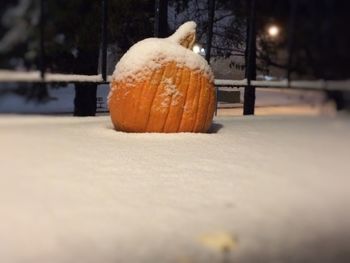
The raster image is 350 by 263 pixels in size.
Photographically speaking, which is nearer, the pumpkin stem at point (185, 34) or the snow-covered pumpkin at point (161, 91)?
the snow-covered pumpkin at point (161, 91)

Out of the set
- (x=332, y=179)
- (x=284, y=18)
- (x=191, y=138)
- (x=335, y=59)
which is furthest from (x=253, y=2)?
(x=332, y=179)

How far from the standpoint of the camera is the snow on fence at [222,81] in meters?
5.40

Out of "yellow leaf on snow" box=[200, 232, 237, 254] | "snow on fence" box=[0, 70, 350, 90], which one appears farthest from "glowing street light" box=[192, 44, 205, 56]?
"yellow leaf on snow" box=[200, 232, 237, 254]

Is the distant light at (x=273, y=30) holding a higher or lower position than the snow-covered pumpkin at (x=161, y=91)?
higher

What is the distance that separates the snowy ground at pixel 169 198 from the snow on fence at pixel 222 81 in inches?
47.3

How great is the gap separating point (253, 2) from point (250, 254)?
551 centimetres

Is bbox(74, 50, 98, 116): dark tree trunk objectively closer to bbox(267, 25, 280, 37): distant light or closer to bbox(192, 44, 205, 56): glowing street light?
bbox(192, 44, 205, 56): glowing street light

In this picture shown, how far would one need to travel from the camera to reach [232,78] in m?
6.96

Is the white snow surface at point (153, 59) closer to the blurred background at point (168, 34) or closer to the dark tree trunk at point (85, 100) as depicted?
the blurred background at point (168, 34)

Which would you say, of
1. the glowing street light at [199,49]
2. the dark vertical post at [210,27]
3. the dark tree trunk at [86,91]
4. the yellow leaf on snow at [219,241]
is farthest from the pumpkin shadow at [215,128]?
the yellow leaf on snow at [219,241]

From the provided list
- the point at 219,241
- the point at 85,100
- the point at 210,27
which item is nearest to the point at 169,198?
the point at 219,241

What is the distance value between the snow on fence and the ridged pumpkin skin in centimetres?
121

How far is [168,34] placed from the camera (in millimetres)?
6887

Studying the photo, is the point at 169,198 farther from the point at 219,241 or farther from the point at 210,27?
the point at 210,27
